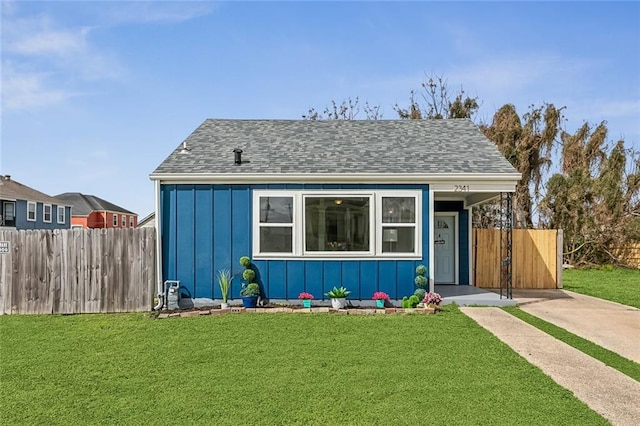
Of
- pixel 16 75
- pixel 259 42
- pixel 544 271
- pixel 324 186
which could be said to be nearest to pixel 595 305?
pixel 544 271

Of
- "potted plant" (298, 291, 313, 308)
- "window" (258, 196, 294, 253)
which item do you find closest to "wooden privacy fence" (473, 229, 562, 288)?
"potted plant" (298, 291, 313, 308)

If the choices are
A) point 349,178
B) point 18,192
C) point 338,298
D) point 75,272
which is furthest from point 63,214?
point 338,298

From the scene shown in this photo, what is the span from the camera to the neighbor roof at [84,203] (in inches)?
1793

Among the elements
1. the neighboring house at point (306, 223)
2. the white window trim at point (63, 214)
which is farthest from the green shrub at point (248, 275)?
the white window trim at point (63, 214)

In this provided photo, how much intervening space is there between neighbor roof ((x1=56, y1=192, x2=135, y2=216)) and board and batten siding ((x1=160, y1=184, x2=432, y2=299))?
42817mm

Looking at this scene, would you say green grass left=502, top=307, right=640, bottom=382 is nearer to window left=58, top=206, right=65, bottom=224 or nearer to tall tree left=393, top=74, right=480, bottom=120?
tall tree left=393, top=74, right=480, bottom=120

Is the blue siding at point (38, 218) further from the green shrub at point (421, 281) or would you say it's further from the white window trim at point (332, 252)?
the green shrub at point (421, 281)

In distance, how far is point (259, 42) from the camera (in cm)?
1187

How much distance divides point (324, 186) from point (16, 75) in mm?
7235

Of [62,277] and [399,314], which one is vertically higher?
[62,277]

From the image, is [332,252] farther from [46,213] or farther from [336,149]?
[46,213]

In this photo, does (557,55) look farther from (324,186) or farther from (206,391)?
(206,391)

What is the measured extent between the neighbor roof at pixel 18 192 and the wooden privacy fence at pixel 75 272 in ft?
80.8

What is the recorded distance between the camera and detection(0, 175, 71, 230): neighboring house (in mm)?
28766
